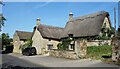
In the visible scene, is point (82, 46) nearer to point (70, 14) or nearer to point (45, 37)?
point (45, 37)

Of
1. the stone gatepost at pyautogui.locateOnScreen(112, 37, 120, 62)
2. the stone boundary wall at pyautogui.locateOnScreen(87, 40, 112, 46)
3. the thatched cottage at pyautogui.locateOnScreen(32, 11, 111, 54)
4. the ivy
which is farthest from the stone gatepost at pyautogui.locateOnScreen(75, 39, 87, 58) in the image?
the ivy

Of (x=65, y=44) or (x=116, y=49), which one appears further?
(x=65, y=44)

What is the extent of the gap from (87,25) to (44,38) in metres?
10.2

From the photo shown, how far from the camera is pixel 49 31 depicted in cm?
4847

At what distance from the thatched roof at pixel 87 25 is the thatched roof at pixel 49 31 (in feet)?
10.7

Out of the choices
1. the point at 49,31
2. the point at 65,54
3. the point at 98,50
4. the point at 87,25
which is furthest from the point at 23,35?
the point at 98,50

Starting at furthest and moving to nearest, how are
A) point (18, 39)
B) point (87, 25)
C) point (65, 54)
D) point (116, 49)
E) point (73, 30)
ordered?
point (18, 39), point (73, 30), point (87, 25), point (65, 54), point (116, 49)

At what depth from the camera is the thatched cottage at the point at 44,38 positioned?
4591 centimetres

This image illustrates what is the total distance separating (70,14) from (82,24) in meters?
10.1

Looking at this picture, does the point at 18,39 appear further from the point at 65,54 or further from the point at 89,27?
the point at 65,54

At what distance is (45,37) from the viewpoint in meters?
46.0

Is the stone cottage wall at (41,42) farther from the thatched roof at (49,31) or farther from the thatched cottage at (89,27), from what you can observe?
the thatched cottage at (89,27)

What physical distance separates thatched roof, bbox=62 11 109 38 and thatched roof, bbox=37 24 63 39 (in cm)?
326

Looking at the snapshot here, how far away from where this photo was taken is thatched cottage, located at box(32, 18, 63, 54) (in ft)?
151
